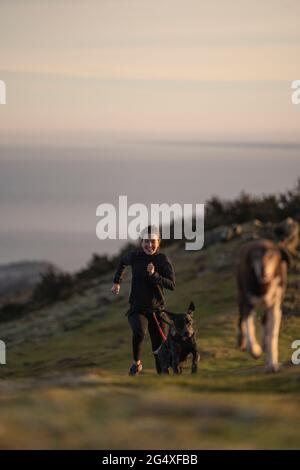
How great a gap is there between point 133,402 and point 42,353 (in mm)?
20274

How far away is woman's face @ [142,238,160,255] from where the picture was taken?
717 inches

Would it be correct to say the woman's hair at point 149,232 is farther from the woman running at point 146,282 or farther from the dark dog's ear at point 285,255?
the dark dog's ear at point 285,255

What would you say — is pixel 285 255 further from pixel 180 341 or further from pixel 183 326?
pixel 180 341

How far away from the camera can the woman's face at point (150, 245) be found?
18.2 m

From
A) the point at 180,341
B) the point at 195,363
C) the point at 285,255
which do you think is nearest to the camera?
the point at 285,255

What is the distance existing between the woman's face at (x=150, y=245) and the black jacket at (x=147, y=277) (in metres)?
0.11

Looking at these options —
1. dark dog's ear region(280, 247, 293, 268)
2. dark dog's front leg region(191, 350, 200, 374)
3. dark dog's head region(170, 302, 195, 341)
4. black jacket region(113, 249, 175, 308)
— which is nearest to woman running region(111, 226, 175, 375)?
black jacket region(113, 249, 175, 308)

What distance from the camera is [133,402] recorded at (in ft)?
40.7

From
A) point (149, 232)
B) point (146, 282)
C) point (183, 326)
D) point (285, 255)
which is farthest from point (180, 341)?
point (285, 255)

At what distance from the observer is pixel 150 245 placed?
59.8ft

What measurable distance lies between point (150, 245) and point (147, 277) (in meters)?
0.56

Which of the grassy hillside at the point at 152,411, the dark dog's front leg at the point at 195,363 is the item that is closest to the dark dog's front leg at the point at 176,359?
the dark dog's front leg at the point at 195,363
